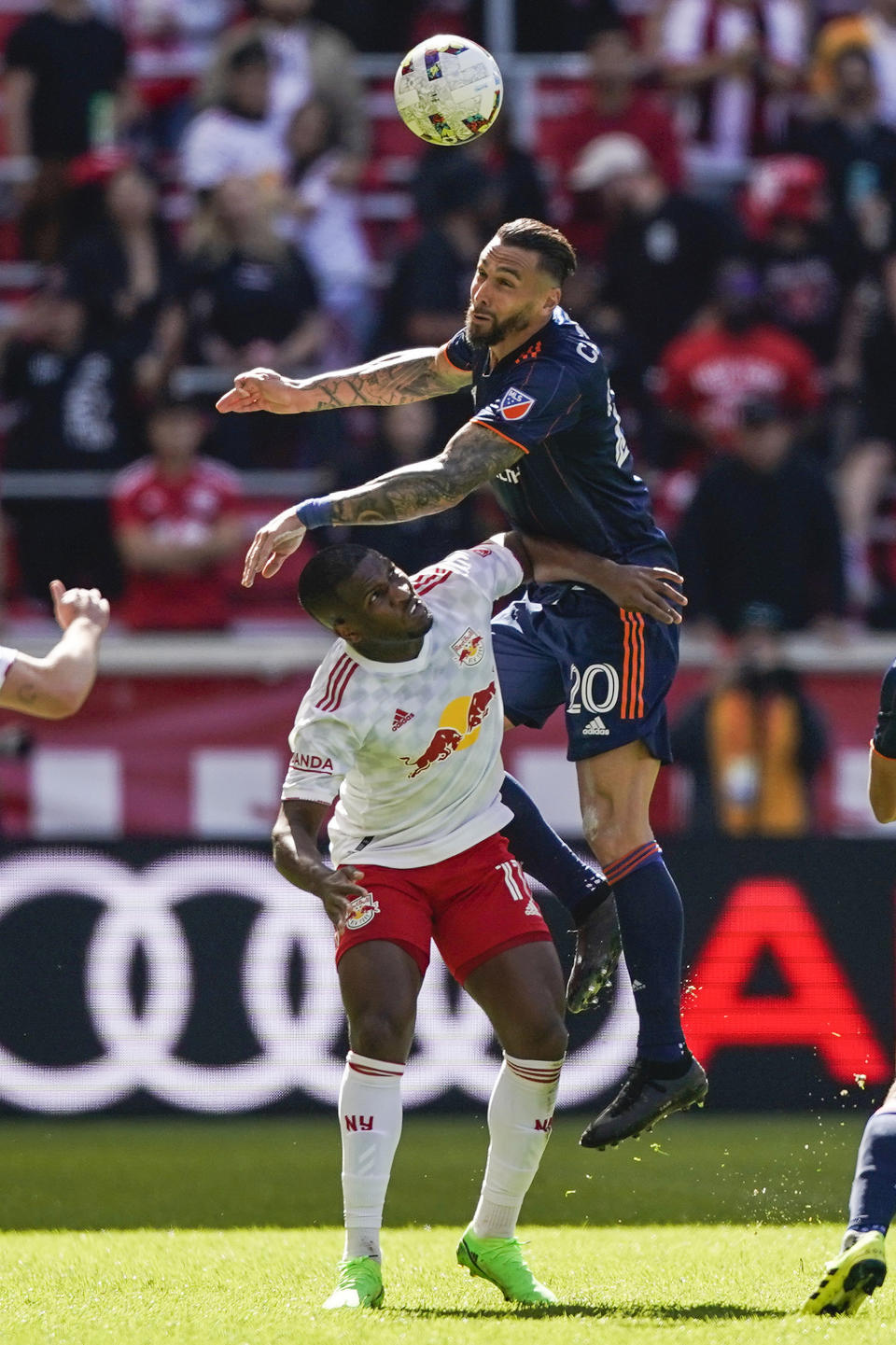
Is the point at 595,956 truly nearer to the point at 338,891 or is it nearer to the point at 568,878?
the point at 568,878

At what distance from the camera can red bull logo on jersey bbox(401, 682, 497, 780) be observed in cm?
579

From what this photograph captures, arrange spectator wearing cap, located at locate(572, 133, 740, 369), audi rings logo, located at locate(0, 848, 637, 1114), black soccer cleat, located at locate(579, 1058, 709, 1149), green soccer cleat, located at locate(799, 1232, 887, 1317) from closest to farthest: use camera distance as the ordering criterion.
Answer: green soccer cleat, located at locate(799, 1232, 887, 1317)
black soccer cleat, located at locate(579, 1058, 709, 1149)
audi rings logo, located at locate(0, 848, 637, 1114)
spectator wearing cap, located at locate(572, 133, 740, 369)

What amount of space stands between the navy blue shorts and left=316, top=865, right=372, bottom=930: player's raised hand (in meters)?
1.00

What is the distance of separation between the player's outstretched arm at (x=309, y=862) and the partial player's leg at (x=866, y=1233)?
144 cm

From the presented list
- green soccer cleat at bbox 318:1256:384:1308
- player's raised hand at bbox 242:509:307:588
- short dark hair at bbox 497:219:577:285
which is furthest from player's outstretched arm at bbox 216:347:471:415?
green soccer cleat at bbox 318:1256:384:1308

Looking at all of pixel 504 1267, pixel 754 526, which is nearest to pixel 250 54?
pixel 754 526

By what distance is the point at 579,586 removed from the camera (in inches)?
248

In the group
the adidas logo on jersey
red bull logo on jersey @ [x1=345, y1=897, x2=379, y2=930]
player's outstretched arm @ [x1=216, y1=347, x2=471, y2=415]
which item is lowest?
red bull logo on jersey @ [x1=345, y1=897, x2=379, y2=930]

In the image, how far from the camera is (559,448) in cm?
611

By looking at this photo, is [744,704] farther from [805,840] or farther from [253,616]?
[253,616]

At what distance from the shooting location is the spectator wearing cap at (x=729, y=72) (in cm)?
1355

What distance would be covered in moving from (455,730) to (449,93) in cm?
187

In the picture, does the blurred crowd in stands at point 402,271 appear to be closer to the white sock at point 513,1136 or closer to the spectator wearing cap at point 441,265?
the spectator wearing cap at point 441,265

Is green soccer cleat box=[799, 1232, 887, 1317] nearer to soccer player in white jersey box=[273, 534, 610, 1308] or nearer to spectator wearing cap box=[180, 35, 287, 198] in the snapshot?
soccer player in white jersey box=[273, 534, 610, 1308]
